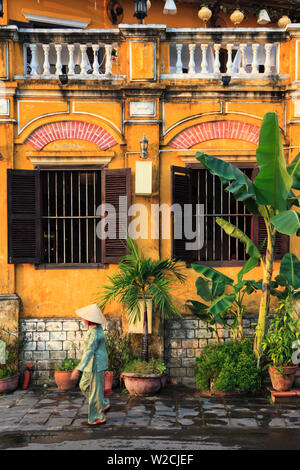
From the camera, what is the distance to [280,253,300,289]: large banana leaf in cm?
863

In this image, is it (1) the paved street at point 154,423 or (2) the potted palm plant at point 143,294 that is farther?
(2) the potted palm plant at point 143,294

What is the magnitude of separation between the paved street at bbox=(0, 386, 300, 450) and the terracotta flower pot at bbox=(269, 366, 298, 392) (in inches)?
12.5

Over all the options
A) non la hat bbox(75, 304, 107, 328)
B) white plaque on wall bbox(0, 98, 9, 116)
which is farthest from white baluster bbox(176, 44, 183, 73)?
non la hat bbox(75, 304, 107, 328)

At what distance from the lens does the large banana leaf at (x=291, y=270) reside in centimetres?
863

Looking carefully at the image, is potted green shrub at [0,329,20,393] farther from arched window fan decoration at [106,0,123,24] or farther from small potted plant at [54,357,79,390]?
arched window fan decoration at [106,0,123,24]

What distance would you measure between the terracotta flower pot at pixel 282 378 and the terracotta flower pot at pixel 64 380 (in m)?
3.40

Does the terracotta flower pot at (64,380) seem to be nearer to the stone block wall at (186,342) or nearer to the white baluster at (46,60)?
the stone block wall at (186,342)

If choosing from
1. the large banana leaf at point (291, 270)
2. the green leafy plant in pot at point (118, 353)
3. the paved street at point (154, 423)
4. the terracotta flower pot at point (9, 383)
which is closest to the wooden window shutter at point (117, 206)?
the green leafy plant in pot at point (118, 353)

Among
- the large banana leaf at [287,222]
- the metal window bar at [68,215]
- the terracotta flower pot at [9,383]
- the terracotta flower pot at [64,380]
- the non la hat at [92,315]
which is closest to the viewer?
the large banana leaf at [287,222]

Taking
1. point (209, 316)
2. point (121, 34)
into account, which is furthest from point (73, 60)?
point (209, 316)

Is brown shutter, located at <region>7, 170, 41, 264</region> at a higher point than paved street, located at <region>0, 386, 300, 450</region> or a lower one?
higher

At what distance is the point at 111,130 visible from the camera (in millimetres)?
10141
